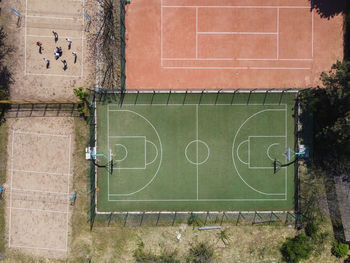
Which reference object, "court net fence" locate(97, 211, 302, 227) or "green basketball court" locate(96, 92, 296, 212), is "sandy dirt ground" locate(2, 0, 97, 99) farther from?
"court net fence" locate(97, 211, 302, 227)

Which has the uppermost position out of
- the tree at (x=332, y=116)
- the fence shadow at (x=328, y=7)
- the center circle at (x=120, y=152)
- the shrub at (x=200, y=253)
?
the fence shadow at (x=328, y=7)

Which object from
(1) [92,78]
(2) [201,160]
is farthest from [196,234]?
(1) [92,78]

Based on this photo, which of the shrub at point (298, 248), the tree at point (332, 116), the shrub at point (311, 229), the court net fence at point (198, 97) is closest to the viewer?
the tree at point (332, 116)

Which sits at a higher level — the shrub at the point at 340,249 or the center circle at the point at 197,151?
the center circle at the point at 197,151

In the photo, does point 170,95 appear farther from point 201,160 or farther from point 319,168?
point 319,168

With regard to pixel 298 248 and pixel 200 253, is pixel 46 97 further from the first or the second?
pixel 298 248

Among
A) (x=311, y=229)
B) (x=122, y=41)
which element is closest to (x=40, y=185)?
(x=122, y=41)

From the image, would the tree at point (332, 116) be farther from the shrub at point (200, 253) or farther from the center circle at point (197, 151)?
the shrub at point (200, 253)

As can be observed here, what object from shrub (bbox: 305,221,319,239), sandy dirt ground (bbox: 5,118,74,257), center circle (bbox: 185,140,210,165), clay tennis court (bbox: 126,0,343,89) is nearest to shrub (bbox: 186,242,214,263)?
center circle (bbox: 185,140,210,165)

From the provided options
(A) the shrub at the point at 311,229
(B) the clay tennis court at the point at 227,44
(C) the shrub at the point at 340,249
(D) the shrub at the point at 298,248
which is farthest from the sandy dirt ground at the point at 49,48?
(C) the shrub at the point at 340,249
